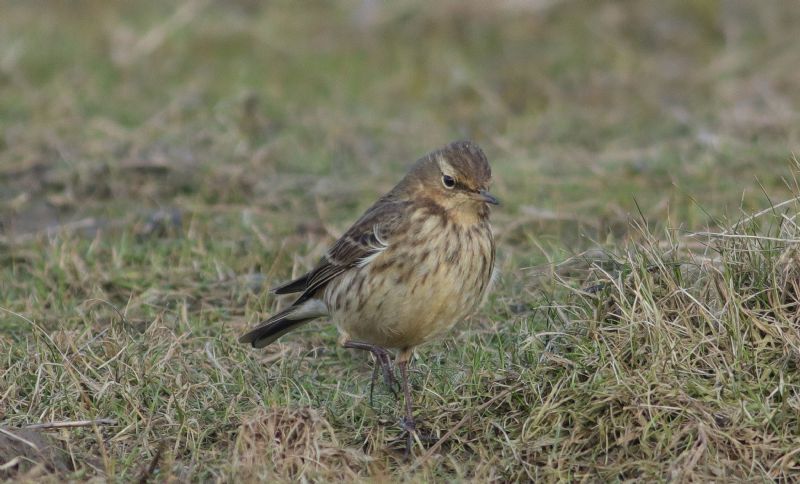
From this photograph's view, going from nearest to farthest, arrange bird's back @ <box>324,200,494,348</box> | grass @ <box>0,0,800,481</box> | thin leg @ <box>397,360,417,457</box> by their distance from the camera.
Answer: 1. grass @ <box>0,0,800,481</box>
2. thin leg @ <box>397,360,417,457</box>
3. bird's back @ <box>324,200,494,348</box>

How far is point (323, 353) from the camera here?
6531 mm

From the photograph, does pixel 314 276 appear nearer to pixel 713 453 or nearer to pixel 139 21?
pixel 713 453

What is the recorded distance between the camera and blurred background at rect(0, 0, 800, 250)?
880 centimetres

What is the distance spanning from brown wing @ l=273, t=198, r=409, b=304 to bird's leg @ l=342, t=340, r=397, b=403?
0.38 metres

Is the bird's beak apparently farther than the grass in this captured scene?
Yes

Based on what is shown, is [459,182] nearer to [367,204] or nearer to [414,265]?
[414,265]

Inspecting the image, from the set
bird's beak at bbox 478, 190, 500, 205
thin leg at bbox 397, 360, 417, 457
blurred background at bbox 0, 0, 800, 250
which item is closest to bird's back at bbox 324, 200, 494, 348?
bird's beak at bbox 478, 190, 500, 205

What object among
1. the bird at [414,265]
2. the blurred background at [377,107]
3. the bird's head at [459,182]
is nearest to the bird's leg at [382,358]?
the bird at [414,265]

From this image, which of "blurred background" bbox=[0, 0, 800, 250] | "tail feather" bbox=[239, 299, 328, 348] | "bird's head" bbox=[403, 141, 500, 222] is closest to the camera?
"bird's head" bbox=[403, 141, 500, 222]

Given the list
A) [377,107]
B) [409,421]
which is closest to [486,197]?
[409,421]

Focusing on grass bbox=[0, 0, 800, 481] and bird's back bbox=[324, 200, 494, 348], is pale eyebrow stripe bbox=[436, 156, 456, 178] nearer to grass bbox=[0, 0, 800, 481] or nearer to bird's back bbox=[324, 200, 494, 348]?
bird's back bbox=[324, 200, 494, 348]

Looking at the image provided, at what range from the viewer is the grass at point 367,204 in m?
5.00

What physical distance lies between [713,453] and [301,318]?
7.83 ft

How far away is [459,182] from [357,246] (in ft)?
2.08
